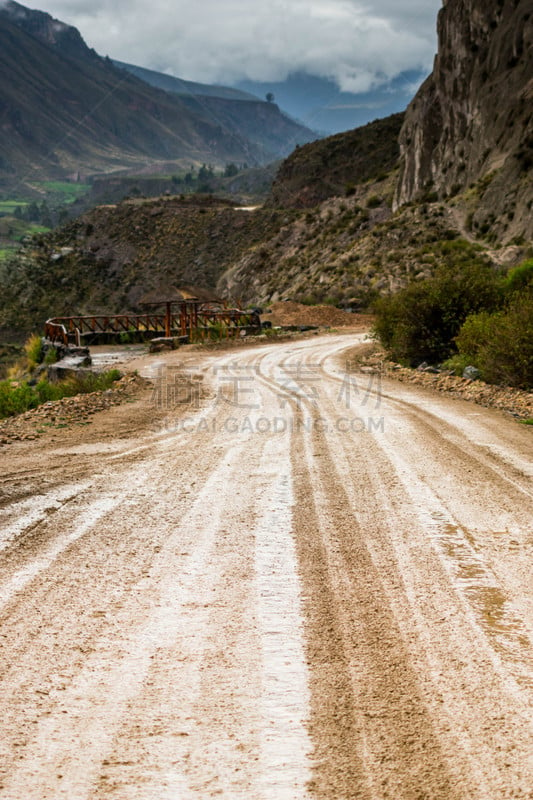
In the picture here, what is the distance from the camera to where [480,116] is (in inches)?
1590

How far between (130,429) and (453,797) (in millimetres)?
7813

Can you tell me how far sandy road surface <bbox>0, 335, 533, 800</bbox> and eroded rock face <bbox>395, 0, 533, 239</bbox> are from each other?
29.9m

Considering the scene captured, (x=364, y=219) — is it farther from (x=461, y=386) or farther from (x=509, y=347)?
(x=509, y=347)

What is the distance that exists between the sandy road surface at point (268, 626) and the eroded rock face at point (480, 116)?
29905 millimetres

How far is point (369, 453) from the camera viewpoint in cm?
757

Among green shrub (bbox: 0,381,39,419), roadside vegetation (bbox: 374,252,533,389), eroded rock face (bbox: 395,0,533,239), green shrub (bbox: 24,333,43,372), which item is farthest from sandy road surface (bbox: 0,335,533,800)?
eroded rock face (bbox: 395,0,533,239)

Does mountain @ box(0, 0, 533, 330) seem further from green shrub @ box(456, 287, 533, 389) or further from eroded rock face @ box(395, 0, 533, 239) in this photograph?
green shrub @ box(456, 287, 533, 389)

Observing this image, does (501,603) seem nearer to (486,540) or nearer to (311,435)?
(486,540)

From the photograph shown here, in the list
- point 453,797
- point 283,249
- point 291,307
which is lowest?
point 453,797

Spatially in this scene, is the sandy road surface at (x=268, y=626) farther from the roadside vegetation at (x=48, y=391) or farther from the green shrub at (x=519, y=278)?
the green shrub at (x=519, y=278)

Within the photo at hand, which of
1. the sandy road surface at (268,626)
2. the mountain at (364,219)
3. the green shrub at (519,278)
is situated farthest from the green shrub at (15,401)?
the green shrub at (519,278)

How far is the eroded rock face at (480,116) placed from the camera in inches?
1362

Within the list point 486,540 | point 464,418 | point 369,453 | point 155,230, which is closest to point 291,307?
point 464,418

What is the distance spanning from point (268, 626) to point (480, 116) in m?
44.4
